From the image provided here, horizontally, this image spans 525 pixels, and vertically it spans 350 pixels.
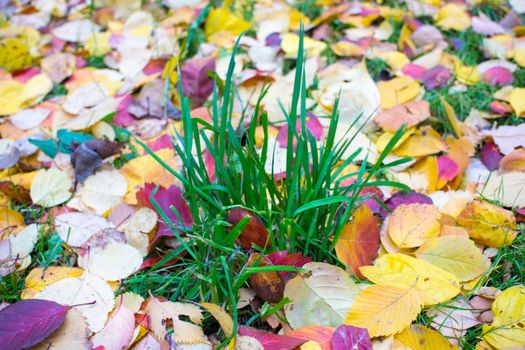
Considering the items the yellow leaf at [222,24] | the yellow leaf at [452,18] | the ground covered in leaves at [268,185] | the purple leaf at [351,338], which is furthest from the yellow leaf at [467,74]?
the purple leaf at [351,338]

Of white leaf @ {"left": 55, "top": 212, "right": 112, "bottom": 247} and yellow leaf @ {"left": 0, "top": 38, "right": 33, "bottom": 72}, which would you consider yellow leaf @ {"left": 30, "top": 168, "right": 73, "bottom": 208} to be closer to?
white leaf @ {"left": 55, "top": 212, "right": 112, "bottom": 247}

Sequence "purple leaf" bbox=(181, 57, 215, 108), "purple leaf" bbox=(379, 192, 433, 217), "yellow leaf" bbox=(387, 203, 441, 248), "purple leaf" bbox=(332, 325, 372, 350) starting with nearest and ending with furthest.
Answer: "purple leaf" bbox=(332, 325, 372, 350) < "yellow leaf" bbox=(387, 203, 441, 248) < "purple leaf" bbox=(379, 192, 433, 217) < "purple leaf" bbox=(181, 57, 215, 108)

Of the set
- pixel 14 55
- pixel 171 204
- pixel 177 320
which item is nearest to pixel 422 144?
pixel 171 204

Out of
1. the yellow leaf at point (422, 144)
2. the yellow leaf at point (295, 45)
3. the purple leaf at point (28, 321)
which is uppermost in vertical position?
the yellow leaf at point (295, 45)

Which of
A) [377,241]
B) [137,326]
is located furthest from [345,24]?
[137,326]

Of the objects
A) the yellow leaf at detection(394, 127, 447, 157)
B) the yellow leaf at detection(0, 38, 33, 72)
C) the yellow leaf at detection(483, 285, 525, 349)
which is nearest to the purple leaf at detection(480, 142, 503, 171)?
the yellow leaf at detection(394, 127, 447, 157)

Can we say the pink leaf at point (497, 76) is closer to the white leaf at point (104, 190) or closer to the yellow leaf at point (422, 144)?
the yellow leaf at point (422, 144)

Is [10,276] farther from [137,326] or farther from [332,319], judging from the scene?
[332,319]
